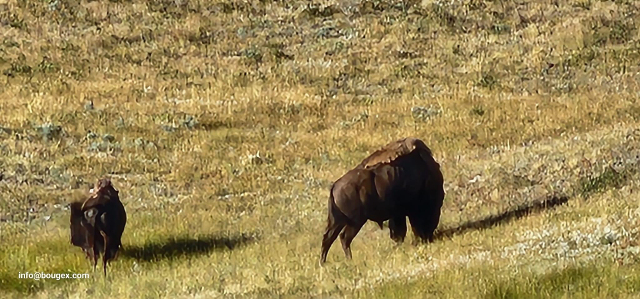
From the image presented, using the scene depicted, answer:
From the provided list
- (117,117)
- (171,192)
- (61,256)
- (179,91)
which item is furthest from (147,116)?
(61,256)

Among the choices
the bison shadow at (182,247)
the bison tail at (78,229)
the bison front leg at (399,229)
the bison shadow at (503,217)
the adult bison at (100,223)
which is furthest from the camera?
the bison shadow at (182,247)

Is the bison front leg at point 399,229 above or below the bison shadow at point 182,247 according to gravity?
above

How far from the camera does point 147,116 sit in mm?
27328

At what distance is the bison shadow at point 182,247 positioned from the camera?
559 inches

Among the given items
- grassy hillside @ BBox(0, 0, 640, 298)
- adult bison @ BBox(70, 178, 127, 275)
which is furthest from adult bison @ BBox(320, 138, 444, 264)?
adult bison @ BBox(70, 178, 127, 275)

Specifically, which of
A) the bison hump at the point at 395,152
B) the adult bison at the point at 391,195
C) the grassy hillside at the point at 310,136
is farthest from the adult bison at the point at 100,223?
the bison hump at the point at 395,152

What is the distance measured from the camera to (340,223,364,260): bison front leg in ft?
37.9

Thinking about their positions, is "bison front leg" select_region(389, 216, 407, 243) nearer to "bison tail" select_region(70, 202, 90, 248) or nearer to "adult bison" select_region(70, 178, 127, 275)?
"adult bison" select_region(70, 178, 127, 275)

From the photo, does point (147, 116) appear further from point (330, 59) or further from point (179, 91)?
point (330, 59)

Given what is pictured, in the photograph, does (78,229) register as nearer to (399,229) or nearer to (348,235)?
(348,235)

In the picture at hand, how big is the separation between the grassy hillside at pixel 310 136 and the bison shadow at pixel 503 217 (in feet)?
0.20

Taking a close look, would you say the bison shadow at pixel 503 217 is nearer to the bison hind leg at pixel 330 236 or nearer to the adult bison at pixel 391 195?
the adult bison at pixel 391 195

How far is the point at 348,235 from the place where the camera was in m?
11.6

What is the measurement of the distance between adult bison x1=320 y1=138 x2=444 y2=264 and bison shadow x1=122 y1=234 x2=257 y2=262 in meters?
3.17
